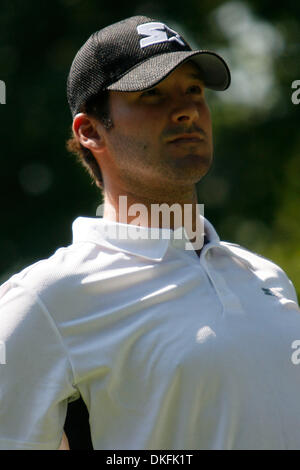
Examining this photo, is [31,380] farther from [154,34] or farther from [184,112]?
[154,34]

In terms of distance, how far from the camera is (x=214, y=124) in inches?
324

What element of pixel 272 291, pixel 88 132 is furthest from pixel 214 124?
pixel 272 291

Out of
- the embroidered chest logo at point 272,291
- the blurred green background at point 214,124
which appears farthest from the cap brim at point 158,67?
the blurred green background at point 214,124

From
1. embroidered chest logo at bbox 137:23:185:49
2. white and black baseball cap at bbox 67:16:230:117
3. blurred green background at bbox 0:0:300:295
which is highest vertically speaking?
embroidered chest logo at bbox 137:23:185:49

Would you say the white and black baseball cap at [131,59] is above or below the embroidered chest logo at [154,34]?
below

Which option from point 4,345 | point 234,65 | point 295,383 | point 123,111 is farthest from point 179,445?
point 234,65

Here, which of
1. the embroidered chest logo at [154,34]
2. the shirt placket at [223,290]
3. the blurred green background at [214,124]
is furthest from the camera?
the blurred green background at [214,124]

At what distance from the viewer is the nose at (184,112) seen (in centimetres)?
236

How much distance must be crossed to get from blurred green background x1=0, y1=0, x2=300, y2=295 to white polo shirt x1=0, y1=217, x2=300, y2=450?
470 centimetres

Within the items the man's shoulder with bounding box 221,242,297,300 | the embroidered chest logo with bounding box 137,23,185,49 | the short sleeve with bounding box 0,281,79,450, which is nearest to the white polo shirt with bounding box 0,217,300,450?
the short sleeve with bounding box 0,281,79,450

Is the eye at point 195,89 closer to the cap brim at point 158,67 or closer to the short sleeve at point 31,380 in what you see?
the cap brim at point 158,67

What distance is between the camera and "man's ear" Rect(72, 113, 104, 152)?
98.9 inches

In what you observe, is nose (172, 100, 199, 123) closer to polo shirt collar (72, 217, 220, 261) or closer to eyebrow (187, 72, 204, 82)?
eyebrow (187, 72, 204, 82)

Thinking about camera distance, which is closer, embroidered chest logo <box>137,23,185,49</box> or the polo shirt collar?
the polo shirt collar
